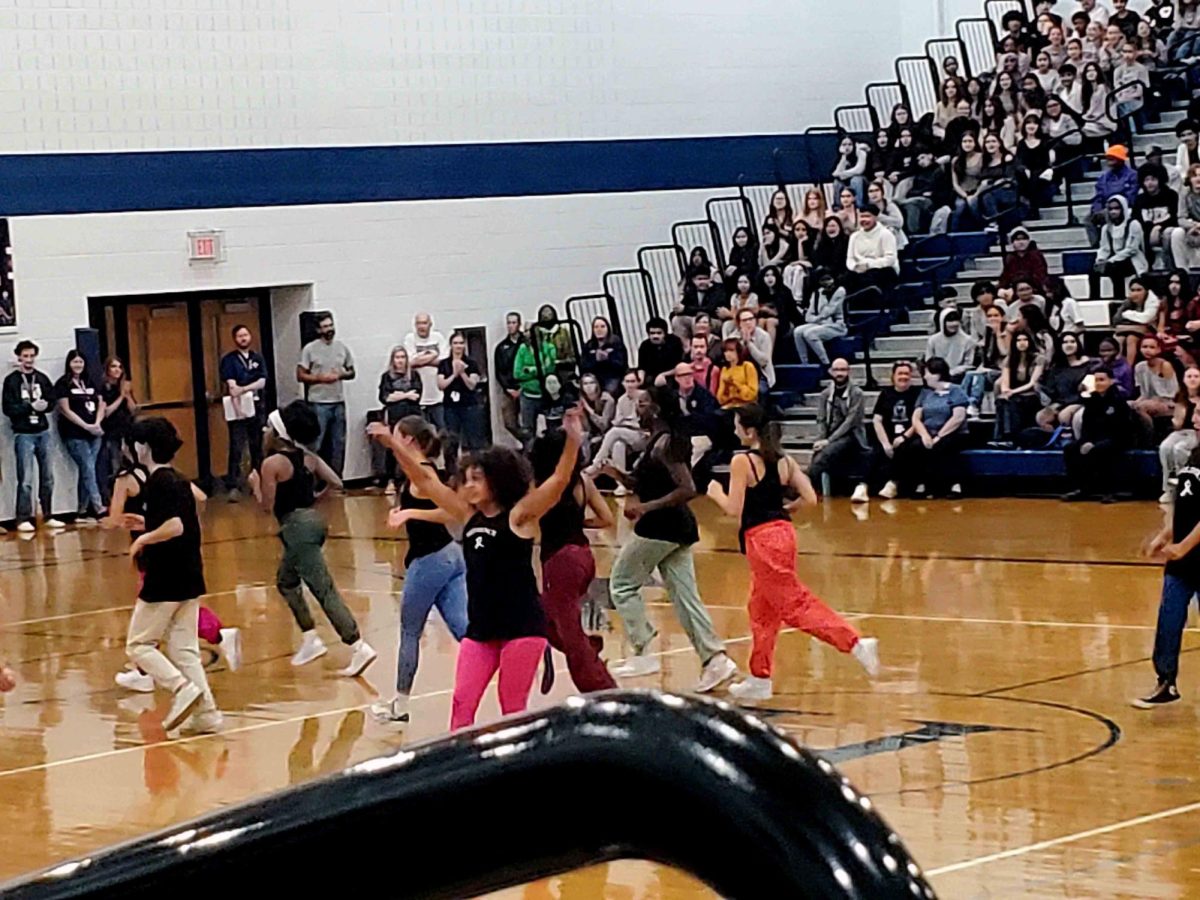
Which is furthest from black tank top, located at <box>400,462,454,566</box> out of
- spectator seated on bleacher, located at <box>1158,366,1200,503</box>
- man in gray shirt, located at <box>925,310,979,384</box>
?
man in gray shirt, located at <box>925,310,979,384</box>

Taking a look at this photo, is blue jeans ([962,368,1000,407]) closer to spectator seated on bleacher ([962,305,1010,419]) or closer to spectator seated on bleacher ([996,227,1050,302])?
spectator seated on bleacher ([962,305,1010,419])

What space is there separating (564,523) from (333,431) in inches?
602

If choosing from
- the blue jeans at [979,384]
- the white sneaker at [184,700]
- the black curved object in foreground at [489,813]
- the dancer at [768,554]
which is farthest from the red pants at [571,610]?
the blue jeans at [979,384]

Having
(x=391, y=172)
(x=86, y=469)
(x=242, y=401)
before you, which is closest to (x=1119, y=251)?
(x=391, y=172)

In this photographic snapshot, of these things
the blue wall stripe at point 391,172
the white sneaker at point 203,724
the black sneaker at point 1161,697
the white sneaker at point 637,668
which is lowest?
the white sneaker at point 203,724

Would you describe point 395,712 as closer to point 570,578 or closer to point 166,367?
point 570,578

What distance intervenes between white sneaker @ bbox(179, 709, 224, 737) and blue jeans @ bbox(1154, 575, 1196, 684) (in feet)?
16.0

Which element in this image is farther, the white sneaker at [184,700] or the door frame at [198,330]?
the door frame at [198,330]

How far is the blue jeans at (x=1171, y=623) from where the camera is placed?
10.4 m

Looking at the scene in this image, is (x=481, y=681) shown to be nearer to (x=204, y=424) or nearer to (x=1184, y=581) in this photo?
(x=1184, y=581)

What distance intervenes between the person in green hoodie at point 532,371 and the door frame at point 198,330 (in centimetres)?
303

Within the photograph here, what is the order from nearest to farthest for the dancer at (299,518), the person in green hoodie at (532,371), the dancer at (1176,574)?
the dancer at (1176,574)
the dancer at (299,518)
the person in green hoodie at (532,371)

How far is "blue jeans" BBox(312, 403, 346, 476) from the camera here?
25.0 metres

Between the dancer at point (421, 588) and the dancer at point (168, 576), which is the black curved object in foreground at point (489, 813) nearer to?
the dancer at point (421, 588)
